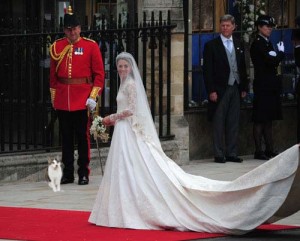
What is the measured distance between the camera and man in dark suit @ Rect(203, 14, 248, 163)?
62.4ft

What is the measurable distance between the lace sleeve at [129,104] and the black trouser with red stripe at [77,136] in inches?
107

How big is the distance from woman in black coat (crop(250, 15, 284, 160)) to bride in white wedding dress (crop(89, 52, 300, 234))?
6.06m

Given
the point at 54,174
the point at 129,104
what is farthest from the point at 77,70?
the point at 129,104

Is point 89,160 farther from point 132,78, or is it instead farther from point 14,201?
point 132,78

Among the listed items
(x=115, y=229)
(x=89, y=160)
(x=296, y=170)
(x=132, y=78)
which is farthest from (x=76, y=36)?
(x=296, y=170)

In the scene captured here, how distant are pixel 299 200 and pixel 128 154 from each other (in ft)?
6.61

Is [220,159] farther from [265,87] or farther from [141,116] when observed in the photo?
[141,116]

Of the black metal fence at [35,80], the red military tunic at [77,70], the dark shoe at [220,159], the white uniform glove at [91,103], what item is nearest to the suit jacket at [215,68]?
the dark shoe at [220,159]

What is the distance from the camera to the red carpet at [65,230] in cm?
1234

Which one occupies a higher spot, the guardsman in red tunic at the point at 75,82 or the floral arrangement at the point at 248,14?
the floral arrangement at the point at 248,14

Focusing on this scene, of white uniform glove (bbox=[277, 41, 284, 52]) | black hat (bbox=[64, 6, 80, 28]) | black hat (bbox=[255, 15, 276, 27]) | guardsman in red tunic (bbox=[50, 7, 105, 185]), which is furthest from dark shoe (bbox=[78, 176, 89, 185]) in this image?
white uniform glove (bbox=[277, 41, 284, 52])

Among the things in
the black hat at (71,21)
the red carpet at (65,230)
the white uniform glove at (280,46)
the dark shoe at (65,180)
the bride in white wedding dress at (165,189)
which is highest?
the black hat at (71,21)

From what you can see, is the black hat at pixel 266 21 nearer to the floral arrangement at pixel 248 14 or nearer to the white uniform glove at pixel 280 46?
the white uniform glove at pixel 280 46

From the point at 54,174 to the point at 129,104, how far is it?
2.62 meters
